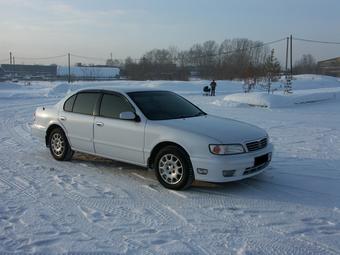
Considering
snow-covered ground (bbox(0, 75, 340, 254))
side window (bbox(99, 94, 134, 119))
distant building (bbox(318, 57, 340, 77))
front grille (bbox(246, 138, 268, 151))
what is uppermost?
distant building (bbox(318, 57, 340, 77))

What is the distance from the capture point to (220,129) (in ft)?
21.0

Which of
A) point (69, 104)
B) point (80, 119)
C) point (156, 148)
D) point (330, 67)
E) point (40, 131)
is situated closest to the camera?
point (156, 148)

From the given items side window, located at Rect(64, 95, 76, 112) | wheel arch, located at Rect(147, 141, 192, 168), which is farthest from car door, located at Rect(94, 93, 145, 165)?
side window, located at Rect(64, 95, 76, 112)

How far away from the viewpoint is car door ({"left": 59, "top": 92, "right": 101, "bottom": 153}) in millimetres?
7617

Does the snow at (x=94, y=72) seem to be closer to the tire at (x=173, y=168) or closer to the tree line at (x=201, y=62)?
the tree line at (x=201, y=62)

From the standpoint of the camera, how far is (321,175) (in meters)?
7.12

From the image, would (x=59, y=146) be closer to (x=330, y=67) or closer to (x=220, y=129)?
(x=220, y=129)

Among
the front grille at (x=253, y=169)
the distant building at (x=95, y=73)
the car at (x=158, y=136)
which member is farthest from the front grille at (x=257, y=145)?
the distant building at (x=95, y=73)

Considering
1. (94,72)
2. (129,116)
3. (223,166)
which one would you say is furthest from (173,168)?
(94,72)

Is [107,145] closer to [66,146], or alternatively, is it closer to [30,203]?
[66,146]

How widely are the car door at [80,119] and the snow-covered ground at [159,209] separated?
0.44 meters

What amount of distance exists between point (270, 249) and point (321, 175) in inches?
127

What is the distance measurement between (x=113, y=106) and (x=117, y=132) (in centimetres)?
52

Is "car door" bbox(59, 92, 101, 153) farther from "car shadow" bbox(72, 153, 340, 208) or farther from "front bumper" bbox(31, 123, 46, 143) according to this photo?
"front bumper" bbox(31, 123, 46, 143)
